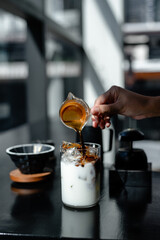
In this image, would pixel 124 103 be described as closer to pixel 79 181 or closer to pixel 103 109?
pixel 103 109

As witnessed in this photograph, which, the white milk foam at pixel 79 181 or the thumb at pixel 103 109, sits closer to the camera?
the white milk foam at pixel 79 181

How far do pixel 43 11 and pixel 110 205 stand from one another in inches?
64.5

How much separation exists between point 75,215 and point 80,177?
0.09m

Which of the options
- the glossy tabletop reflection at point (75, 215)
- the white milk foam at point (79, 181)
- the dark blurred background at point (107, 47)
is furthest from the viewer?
the dark blurred background at point (107, 47)

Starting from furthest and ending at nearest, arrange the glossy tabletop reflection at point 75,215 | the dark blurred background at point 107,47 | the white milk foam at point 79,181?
the dark blurred background at point 107,47 → the white milk foam at point 79,181 → the glossy tabletop reflection at point 75,215

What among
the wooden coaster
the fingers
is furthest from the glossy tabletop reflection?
the fingers

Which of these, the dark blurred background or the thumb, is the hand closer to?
the thumb

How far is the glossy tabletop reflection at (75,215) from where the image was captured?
0.61m

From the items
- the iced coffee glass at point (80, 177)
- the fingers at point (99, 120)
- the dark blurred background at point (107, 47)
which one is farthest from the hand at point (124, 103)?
the dark blurred background at point (107, 47)

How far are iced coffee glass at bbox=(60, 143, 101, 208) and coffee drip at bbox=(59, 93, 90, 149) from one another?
86 millimetres

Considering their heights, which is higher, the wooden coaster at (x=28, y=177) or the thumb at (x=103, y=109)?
the thumb at (x=103, y=109)

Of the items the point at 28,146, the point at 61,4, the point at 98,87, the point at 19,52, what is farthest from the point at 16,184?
the point at 19,52

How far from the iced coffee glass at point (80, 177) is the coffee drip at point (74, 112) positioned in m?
0.09

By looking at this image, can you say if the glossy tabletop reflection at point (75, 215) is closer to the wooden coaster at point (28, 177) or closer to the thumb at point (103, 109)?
the wooden coaster at point (28, 177)
